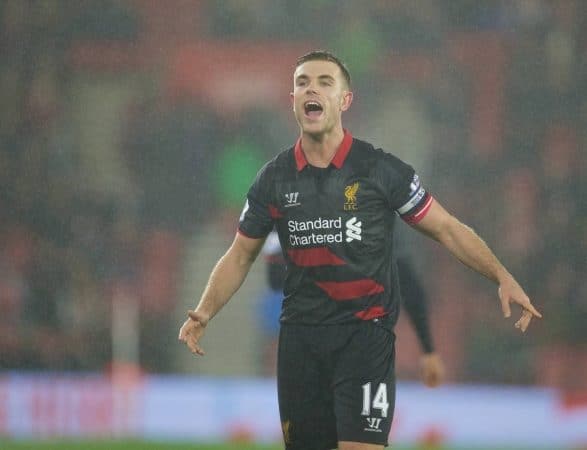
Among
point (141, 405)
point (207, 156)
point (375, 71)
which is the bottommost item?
point (141, 405)

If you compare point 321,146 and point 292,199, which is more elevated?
point 321,146

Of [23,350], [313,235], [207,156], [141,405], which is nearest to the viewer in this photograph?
[313,235]

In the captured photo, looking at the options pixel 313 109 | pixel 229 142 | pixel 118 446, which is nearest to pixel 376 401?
pixel 313 109

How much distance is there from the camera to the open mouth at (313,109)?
5426mm

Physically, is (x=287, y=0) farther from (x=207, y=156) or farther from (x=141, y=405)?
(x=141, y=405)

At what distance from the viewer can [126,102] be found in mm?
14391

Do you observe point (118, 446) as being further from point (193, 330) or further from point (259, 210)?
point (259, 210)

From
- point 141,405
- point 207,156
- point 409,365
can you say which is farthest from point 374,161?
point 207,156

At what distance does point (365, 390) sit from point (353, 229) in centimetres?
65

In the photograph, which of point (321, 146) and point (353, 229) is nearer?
point (353, 229)

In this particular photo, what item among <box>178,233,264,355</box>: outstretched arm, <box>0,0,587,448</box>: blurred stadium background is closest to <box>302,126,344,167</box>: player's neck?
<box>178,233,264,355</box>: outstretched arm

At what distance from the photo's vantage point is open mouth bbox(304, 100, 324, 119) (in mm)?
5426

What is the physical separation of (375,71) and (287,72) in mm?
931

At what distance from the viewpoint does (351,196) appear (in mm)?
5395
